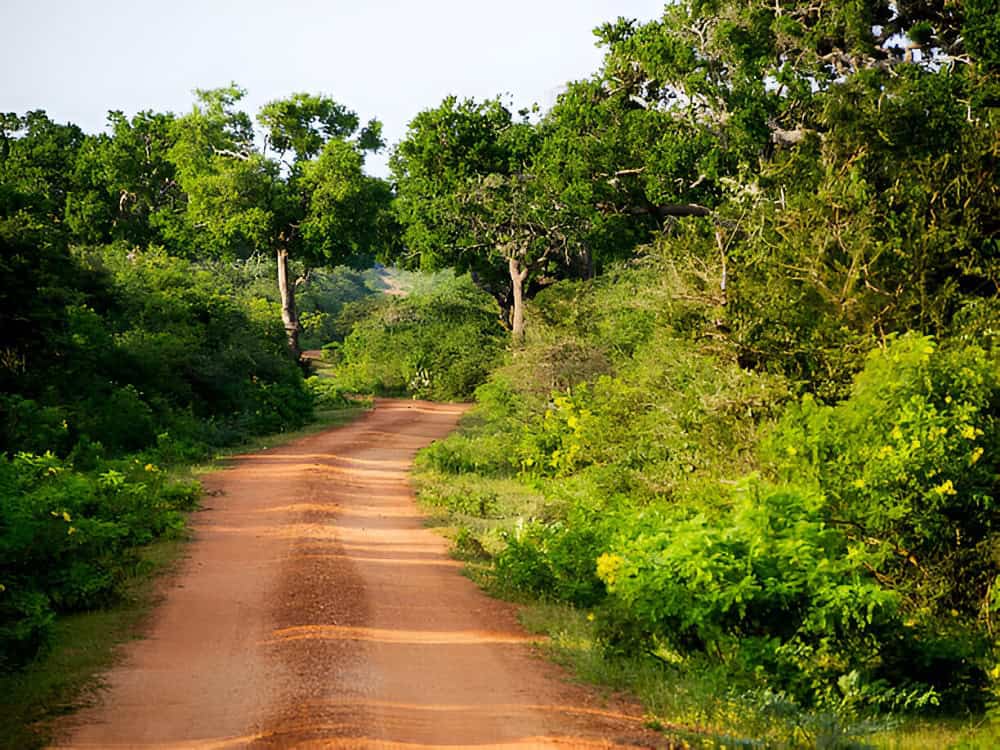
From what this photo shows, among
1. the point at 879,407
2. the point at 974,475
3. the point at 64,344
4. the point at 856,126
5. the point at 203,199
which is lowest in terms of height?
the point at 974,475

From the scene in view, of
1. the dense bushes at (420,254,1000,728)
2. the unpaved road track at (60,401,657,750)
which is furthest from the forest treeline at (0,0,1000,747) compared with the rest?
the unpaved road track at (60,401,657,750)

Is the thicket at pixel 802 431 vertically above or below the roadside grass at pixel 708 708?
above

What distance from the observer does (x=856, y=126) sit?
51.3 ft

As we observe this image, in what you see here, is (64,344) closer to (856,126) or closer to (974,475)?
(856,126)

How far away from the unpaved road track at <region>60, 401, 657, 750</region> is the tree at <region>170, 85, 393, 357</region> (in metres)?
25.4

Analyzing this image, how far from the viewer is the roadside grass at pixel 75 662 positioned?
702 cm

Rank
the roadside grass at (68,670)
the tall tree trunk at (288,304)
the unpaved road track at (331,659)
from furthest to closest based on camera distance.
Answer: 1. the tall tree trunk at (288,304)
2. the unpaved road track at (331,659)
3. the roadside grass at (68,670)

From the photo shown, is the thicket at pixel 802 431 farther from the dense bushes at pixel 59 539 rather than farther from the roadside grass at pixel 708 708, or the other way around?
the dense bushes at pixel 59 539

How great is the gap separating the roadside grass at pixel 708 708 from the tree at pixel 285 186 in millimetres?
29369

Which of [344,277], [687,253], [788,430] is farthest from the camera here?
[344,277]

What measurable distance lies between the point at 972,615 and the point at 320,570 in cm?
711

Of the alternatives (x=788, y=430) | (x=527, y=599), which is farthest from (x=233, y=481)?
(x=788, y=430)

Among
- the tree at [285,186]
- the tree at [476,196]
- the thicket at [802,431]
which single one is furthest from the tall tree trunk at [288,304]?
the thicket at [802,431]

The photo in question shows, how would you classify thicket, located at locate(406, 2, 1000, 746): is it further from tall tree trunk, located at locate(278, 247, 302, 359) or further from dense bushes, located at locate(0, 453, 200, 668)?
tall tree trunk, located at locate(278, 247, 302, 359)
